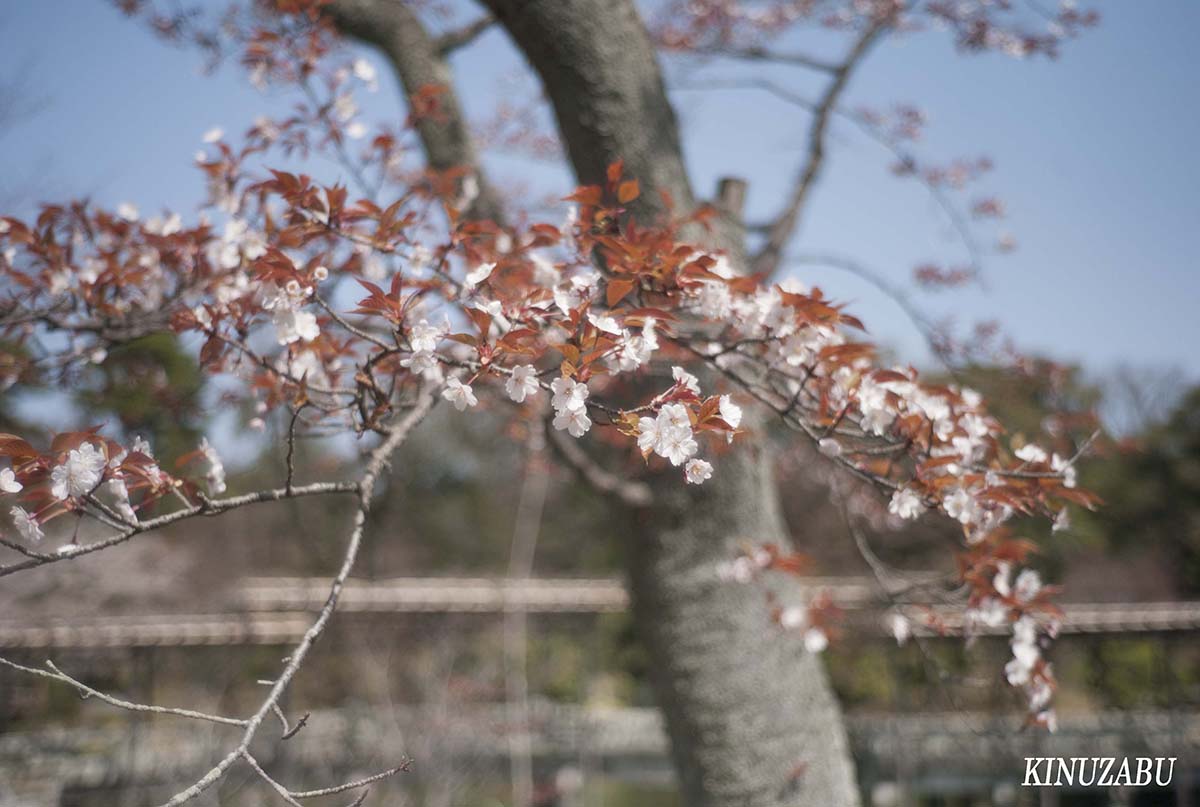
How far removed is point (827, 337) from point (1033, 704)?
84 centimetres

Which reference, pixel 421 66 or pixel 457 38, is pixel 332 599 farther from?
pixel 457 38

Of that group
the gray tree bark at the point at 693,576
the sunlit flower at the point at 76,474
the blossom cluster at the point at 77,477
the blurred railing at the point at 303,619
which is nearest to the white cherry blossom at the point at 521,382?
the blossom cluster at the point at 77,477

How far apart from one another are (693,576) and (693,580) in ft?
0.03

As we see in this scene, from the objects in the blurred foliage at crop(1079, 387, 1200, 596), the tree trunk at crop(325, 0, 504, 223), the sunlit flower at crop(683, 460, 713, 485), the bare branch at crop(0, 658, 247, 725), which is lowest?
the bare branch at crop(0, 658, 247, 725)

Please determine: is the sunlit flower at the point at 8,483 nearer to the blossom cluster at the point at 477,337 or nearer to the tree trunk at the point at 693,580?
the blossom cluster at the point at 477,337

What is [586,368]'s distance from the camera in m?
1.19

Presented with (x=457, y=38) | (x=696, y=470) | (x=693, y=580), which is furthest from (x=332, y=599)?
(x=457, y=38)

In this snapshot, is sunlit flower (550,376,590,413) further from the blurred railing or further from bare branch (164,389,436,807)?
the blurred railing

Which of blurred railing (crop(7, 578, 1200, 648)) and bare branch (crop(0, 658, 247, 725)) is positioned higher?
blurred railing (crop(7, 578, 1200, 648))

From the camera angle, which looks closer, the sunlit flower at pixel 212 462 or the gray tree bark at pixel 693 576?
the sunlit flower at pixel 212 462

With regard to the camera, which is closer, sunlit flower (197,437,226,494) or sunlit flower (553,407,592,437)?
sunlit flower (553,407,592,437)

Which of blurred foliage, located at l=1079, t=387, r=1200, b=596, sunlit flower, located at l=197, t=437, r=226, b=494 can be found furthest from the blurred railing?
blurred foliage, located at l=1079, t=387, r=1200, b=596

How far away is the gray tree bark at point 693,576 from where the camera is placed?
2.22 meters

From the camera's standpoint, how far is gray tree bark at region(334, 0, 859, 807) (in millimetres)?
2217
